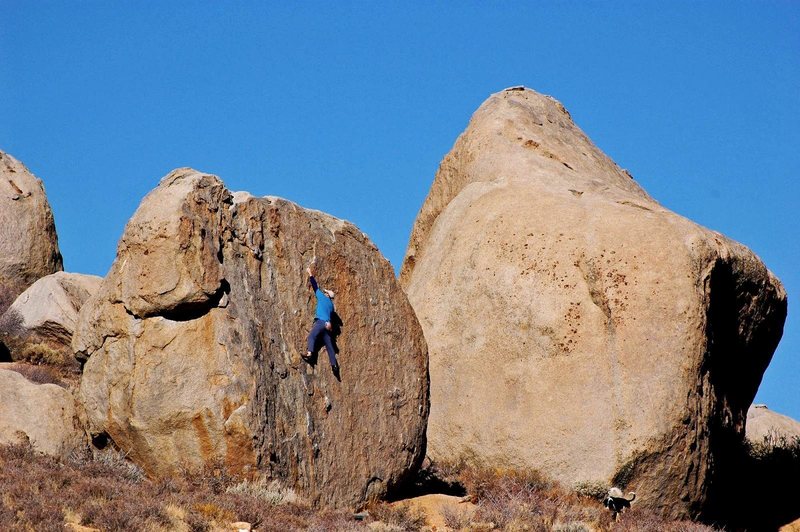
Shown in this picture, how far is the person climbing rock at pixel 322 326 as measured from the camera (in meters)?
12.8

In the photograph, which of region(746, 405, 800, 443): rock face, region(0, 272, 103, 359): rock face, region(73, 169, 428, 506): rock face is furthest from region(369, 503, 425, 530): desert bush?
region(746, 405, 800, 443): rock face

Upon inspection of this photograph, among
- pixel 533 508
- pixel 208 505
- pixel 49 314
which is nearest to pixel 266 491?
pixel 208 505

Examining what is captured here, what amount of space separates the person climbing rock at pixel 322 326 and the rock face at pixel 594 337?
3.18m

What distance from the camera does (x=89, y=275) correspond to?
72.2 feet

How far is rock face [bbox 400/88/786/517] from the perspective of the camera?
1439 cm

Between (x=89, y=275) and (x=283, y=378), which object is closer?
(x=283, y=378)

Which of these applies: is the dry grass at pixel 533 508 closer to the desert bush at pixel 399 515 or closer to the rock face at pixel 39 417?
the desert bush at pixel 399 515

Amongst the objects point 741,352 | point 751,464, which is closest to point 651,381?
point 741,352

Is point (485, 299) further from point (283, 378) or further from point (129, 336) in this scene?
point (129, 336)

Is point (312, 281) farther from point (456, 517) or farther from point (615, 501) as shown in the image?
point (615, 501)

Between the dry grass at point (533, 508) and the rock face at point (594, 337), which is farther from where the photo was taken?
the rock face at point (594, 337)

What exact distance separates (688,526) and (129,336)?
7.42 m

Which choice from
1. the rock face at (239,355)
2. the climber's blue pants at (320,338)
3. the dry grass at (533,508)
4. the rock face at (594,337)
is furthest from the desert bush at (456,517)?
the climber's blue pants at (320,338)

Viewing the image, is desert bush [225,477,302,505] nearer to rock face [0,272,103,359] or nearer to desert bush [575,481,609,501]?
desert bush [575,481,609,501]
